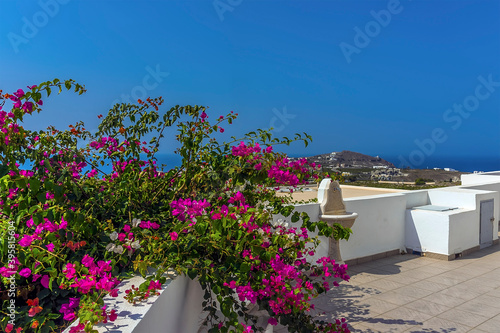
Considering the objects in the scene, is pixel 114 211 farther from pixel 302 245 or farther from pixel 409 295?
pixel 409 295

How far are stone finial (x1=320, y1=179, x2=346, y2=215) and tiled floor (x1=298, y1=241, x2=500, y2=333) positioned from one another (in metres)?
0.85

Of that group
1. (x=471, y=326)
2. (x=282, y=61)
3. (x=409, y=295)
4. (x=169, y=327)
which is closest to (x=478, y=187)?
(x=409, y=295)

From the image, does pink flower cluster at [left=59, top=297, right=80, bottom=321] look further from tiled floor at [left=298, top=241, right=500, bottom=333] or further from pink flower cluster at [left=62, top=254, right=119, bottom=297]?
tiled floor at [left=298, top=241, right=500, bottom=333]

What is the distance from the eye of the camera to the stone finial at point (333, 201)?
5410 millimetres

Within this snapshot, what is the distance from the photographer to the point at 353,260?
5.73m

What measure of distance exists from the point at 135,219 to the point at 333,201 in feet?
12.4

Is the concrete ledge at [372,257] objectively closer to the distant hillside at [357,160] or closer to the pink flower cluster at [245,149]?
the pink flower cluster at [245,149]

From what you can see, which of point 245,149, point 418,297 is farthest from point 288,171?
point 418,297

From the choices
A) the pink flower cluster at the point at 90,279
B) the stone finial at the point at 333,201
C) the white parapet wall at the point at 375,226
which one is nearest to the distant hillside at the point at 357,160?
the white parapet wall at the point at 375,226

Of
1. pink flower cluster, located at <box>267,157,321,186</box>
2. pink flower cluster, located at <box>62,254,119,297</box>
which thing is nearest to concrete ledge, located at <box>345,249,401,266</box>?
pink flower cluster, located at <box>267,157,321,186</box>

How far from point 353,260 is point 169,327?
4.39 metres

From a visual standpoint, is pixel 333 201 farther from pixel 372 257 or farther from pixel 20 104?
pixel 20 104

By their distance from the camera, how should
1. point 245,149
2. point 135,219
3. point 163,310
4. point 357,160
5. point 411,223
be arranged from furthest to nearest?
point 357,160 < point 411,223 < point 245,149 < point 135,219 < point 163,310

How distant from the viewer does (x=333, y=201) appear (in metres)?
5.43
